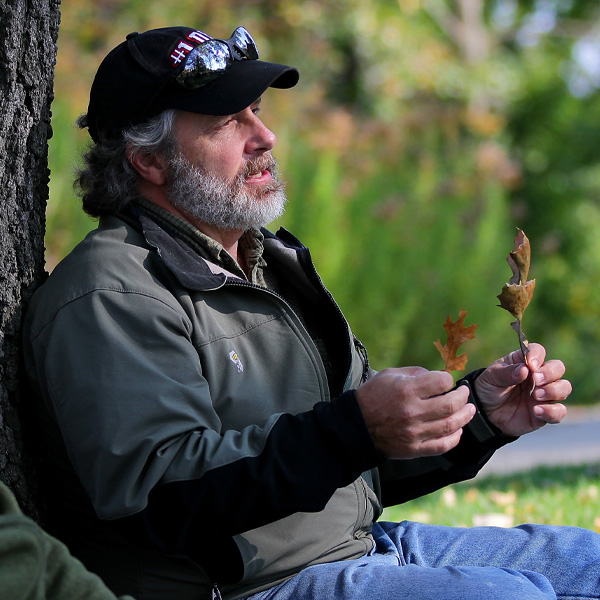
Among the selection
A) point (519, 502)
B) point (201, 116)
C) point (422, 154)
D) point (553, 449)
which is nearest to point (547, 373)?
point (201, 116)

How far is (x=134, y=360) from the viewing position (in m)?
2.00

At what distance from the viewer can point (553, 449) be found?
726cm

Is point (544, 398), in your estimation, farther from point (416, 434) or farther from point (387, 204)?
point (387, 204)

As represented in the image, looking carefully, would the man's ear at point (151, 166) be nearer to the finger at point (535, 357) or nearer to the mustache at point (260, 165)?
Answer: the mustache at point (260, 165)

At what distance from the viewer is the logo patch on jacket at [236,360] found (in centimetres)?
223

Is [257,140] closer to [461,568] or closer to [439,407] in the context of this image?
[439,407]

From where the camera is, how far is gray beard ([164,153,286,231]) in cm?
259

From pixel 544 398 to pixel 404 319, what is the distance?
214 inches

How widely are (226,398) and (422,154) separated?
8.78m

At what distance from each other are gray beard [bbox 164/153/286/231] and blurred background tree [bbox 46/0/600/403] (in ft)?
6.43

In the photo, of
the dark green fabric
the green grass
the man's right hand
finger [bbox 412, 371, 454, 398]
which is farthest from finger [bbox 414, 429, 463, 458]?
the green grass

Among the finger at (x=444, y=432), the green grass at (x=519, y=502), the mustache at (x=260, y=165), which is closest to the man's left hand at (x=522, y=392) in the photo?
the finger at (x=444, y=432)

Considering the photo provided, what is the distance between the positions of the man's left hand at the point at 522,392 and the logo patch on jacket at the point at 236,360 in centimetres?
74

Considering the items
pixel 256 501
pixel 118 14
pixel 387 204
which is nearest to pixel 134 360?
pixel 256 501
